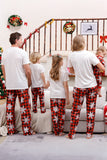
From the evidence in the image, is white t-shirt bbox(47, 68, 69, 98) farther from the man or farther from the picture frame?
the picture frame

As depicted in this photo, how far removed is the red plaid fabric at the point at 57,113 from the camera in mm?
3082

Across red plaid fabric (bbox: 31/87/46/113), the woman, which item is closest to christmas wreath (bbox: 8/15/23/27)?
red plaid fabric (bbox: 31/87/46/113)

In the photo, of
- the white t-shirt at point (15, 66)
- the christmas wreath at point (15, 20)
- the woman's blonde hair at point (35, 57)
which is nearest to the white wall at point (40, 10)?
the christmas wreath at point (15, 20)

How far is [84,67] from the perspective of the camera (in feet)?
9.27

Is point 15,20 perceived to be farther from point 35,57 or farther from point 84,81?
point 84,81

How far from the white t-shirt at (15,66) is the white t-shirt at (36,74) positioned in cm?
23

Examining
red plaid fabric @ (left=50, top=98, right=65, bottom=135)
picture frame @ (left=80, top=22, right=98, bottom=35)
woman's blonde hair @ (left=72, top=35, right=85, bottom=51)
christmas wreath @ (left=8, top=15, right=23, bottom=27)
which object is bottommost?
red plaid fabric @ (left=50, top=98, right=65, bottom=135)

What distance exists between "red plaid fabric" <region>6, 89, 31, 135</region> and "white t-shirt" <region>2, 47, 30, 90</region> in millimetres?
90

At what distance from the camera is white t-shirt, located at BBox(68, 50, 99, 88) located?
2.80 metres

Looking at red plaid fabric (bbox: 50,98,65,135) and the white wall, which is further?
the white wall

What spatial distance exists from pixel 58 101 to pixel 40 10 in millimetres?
4596

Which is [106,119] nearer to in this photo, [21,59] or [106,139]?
[106,139]

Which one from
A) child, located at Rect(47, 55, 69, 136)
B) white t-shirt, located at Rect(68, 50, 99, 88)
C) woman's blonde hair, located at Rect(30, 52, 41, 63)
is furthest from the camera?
woman's blonde hair, located at Rect(30, 52, 41, 63)

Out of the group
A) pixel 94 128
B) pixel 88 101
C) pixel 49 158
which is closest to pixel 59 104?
pixel 88 101
